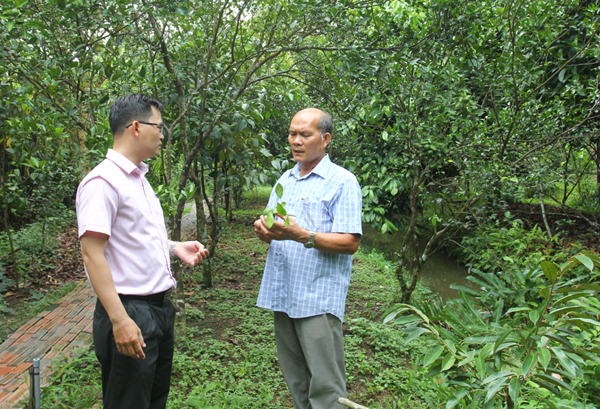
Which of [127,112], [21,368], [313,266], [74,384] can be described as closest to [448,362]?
[313,266]

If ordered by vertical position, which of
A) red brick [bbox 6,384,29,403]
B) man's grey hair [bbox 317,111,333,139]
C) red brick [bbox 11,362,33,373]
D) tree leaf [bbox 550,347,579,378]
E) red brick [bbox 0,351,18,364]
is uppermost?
man's grey hair [bbox 317,111,333,139]

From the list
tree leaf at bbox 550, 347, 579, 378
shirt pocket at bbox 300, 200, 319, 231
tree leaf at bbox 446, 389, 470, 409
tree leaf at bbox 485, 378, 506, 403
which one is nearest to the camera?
tree leaf at bbox 550, 347, 579, 378

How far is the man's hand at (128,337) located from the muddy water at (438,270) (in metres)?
5.43

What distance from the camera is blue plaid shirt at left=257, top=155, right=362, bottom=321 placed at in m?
2.26

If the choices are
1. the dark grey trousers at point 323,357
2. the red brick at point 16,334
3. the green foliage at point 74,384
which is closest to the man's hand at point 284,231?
the dark grey trousers at point 323,357

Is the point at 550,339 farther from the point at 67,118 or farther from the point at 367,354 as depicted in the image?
the point at 67,118

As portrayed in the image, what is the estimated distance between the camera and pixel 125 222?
5.91ft

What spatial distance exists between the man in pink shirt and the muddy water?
5.29 m

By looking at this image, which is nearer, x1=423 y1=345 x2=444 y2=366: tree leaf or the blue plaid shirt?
x1=423 y1=345 x2=444 y2=366: tree leaf

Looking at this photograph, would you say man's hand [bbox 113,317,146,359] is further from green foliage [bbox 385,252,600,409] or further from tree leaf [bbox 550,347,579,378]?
tree leaf [bbox 550,347,579,378]

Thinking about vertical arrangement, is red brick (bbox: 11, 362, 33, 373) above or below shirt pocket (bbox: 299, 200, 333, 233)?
below

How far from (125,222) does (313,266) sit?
0.99 meters

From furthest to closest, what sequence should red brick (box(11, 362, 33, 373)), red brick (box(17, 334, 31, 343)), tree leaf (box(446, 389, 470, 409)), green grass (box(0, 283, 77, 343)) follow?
green grass (box(0, 283, 77, 343)), red brick (box(17, 334, 31, 343)), red brick (box(11, 362, 33, 373)), tree leaf (box(446, 389, 470, 409))

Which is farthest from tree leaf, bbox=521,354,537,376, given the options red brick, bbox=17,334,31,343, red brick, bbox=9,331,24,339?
red brick, bbox=9,331,24,339
